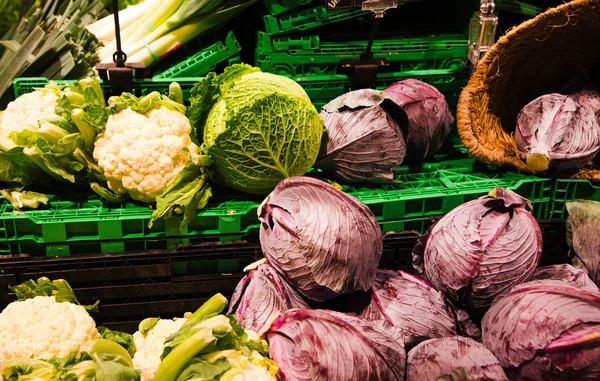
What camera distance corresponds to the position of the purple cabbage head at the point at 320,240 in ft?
6.14

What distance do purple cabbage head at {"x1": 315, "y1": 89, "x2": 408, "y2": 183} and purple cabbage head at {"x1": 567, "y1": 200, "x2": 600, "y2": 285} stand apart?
704 mm

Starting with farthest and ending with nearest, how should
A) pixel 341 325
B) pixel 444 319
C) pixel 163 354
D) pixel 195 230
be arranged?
pixel 195 230 → pixel 444 319 → pixel 341 325 → pixel 163 354

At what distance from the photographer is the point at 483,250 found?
1.99 m

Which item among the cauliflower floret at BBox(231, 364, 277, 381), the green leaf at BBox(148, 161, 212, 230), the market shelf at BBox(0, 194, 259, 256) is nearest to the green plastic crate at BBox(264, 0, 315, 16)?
the green leaf at BBox(148, 161, 212, 230)

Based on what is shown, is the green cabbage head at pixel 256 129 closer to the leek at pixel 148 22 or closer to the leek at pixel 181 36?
the leek at pixel 181 36

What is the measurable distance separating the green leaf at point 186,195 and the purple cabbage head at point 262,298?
338 millimetres

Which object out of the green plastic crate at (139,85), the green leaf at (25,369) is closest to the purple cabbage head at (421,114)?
the green plastic crate at (139,85)

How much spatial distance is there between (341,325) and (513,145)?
140 centimetres

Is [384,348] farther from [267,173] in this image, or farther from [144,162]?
[144,162]

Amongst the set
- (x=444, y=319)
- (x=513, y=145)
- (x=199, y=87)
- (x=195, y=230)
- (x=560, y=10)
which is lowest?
(x=444, y=319)

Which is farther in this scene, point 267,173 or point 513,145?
point 513,145

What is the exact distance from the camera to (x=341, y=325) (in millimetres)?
1748

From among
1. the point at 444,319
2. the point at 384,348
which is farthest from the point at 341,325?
the point at 444,319

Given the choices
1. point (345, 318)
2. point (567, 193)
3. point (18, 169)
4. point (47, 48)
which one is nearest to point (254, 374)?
point (345, 318)
